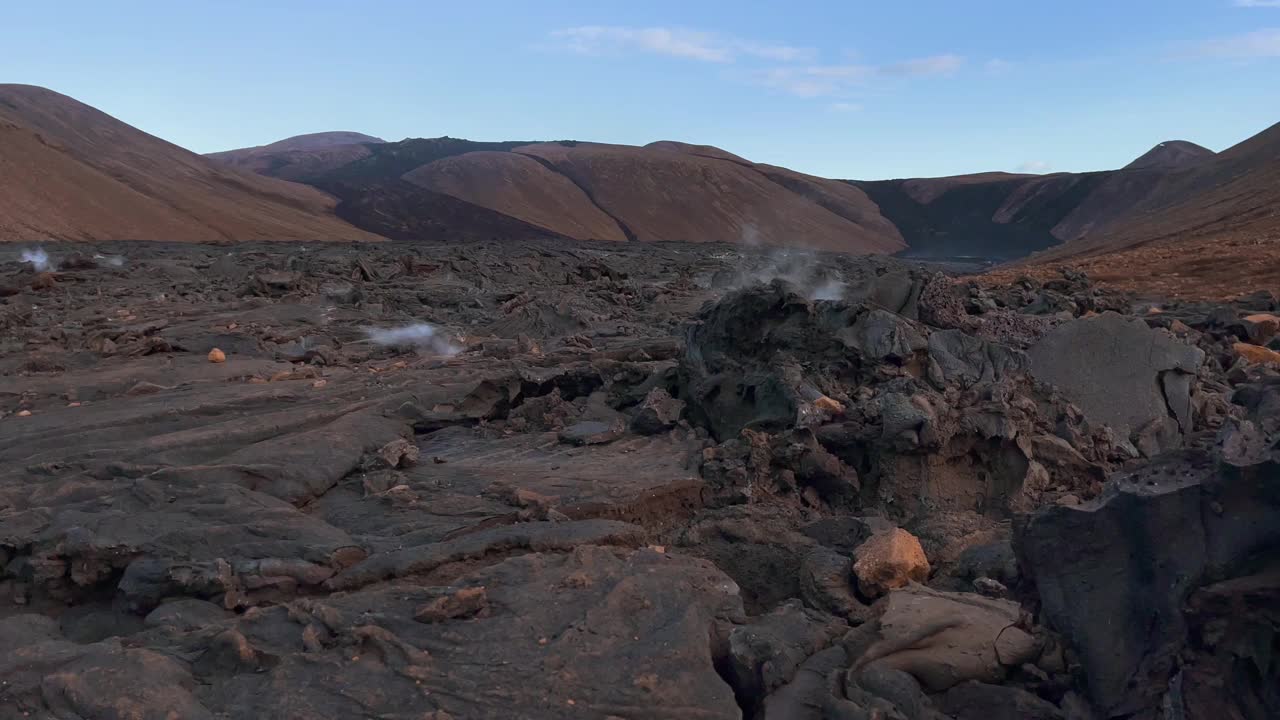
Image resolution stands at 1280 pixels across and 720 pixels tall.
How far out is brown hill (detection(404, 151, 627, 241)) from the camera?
52.6m

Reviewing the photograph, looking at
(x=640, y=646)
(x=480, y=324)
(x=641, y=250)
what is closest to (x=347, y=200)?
(x=641, y=250)

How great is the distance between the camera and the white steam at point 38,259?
713 inches

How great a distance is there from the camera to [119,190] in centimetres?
3550

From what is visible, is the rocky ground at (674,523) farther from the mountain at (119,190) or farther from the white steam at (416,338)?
the mountain at (119,190)

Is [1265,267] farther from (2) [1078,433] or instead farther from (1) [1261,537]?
(1) [1261,537]

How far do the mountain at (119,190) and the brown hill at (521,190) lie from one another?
777cm

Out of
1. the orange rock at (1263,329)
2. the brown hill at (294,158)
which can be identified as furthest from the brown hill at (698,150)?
the orange rock at (1263,329)

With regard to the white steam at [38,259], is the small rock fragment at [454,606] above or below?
below

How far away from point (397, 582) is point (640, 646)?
1206 mm

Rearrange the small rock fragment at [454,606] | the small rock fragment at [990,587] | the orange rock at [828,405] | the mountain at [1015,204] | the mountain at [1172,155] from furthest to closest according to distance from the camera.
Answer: the mountain at [1172,155]
the mountain at [1015,204]
the orange rock at [828,405]
the small rock fragment at [990,587]
the small rock fragment at [454,606]

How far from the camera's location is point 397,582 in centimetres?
400

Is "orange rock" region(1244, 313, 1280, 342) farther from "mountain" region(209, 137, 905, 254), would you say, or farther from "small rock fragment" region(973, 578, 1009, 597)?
"mountain" region(209, 137, 905, 254)

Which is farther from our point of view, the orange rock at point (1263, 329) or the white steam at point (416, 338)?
the white steam at point (416, 338)

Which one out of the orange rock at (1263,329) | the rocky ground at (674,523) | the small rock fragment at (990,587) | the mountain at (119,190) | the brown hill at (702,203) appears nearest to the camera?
the rocky ground at (674,523)
